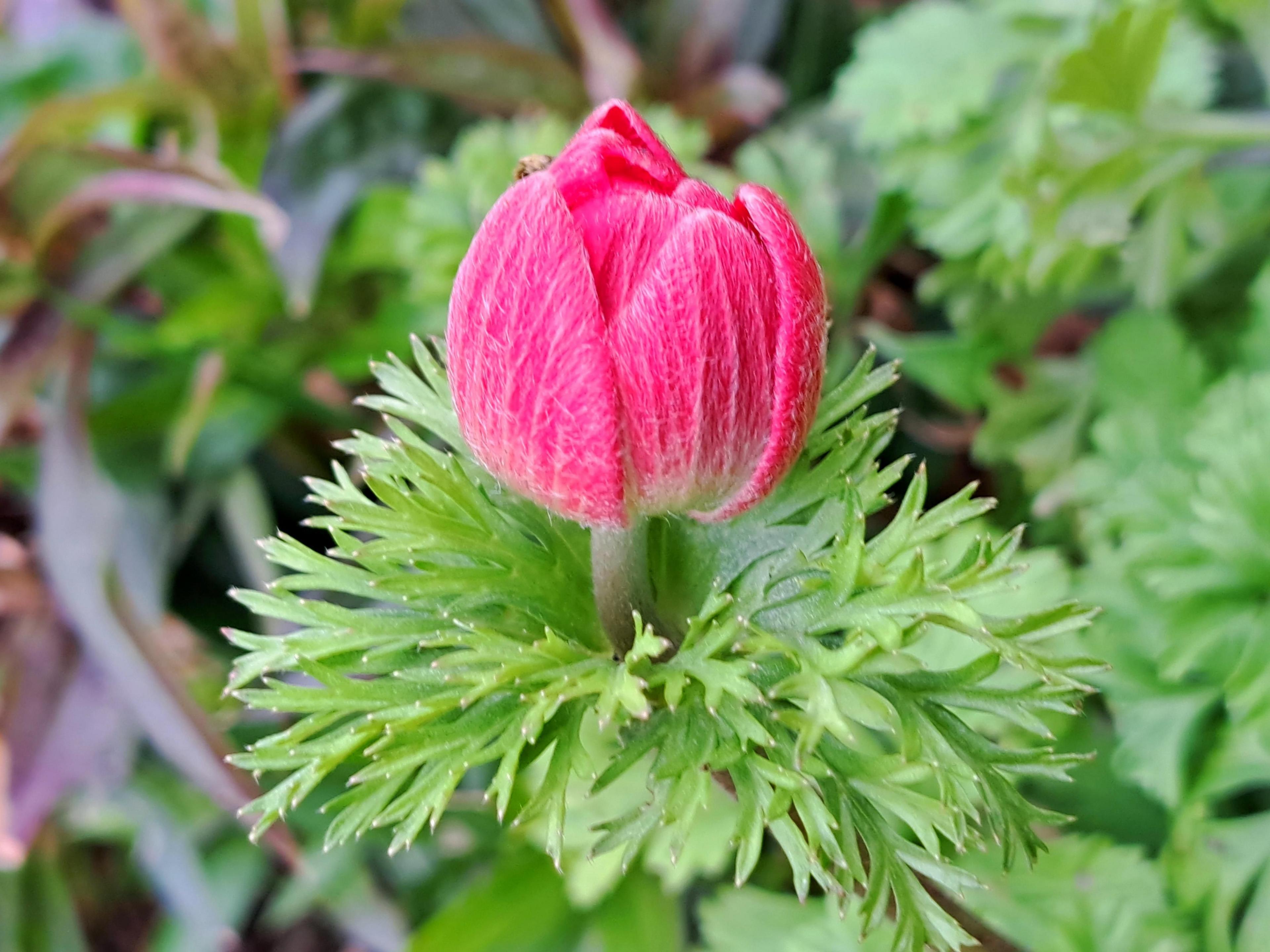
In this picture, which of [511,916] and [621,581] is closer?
[621,581]

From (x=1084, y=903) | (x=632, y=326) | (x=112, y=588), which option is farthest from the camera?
(x=112, y=588)

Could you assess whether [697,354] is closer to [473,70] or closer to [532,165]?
[532,165]

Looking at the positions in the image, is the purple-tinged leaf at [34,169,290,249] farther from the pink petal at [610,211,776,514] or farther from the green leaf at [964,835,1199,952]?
the green leaf at [964,835,1199,952]

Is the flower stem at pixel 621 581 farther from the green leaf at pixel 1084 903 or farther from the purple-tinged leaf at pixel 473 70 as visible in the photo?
the purple-tinged leaf at pixel 473 70

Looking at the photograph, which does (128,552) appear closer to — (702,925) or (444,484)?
(702,925)

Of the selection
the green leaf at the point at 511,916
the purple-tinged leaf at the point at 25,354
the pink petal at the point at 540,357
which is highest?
the pink petal at the point at 540,357

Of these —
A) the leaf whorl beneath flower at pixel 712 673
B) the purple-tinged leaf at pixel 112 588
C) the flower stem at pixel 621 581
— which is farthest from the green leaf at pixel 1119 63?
the purple-tinged leaf at pixel 112 588

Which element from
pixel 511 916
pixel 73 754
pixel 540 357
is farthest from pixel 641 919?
pixel 540 357

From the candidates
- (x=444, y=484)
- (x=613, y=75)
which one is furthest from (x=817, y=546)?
(x=613, y=75)
